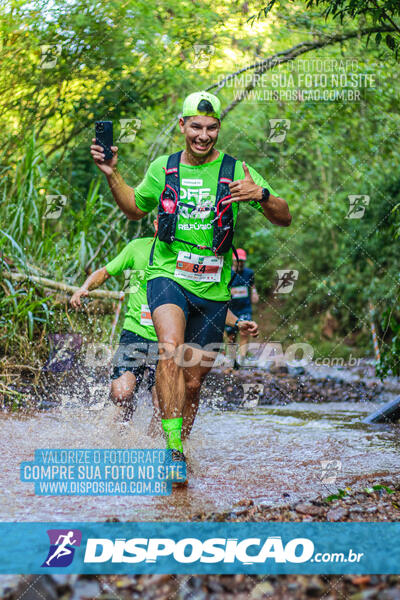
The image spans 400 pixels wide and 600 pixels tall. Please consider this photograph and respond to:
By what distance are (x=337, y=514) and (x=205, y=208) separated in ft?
6.20

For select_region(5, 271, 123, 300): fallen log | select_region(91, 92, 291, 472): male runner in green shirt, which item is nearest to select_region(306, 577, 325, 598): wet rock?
select_region(91, 92, 291, 472): male runner in green shirt

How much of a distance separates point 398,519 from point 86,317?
536 cm

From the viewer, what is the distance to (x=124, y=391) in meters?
5.21

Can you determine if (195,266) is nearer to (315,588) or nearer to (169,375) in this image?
(169,375)

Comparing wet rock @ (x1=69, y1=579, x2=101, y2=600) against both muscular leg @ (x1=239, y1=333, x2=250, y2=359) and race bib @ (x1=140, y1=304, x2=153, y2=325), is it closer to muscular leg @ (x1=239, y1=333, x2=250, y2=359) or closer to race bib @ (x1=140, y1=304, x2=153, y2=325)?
race bib @ (x1=140, y1=304, x2=153, y2=325)

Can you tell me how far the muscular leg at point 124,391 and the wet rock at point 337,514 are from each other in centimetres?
211

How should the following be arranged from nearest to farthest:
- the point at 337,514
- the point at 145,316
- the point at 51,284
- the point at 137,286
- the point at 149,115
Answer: the point at 337,514
the point at 145,316
the point at 137,286
the point at 51,284
the point at 149,115

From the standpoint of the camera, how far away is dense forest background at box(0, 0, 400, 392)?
7.84 m

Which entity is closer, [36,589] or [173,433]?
[36,589]

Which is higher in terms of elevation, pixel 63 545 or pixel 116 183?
pixel 116 183

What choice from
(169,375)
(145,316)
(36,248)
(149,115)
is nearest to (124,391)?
(145,316)

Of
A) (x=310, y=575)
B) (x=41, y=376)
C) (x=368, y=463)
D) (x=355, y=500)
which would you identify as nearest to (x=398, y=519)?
(x=355, y=500)

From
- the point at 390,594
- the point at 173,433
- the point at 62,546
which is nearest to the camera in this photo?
the point at 390,594

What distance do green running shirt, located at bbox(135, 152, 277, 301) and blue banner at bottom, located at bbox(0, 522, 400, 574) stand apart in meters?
1.67
